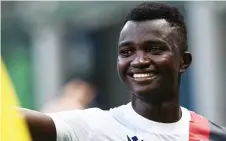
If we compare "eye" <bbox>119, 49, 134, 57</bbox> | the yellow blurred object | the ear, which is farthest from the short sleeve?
the ear

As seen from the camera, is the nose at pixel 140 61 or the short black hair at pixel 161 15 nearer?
the nose at pixel 140 61

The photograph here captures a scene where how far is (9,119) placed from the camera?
3.28 metres

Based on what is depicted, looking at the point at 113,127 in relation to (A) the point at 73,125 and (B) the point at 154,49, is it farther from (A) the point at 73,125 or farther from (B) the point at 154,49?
(B) the point at 154,49

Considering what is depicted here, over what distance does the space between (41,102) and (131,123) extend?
9.05m

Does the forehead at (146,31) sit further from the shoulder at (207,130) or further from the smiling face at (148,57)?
the shoulder at (207,130)

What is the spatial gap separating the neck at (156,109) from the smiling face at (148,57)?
0.33 feet

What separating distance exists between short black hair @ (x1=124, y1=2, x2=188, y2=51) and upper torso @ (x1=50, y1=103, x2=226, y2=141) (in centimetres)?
44

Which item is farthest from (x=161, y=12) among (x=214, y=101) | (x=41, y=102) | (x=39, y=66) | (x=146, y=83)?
(x=39, y=66)

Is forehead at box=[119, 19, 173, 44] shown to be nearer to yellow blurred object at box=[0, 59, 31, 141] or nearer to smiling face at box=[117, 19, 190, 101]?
smiling face at box=[117, 19, 190, 101]

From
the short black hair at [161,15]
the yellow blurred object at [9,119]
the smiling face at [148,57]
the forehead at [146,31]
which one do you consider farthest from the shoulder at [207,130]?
the yellow blurred object at [9,119]

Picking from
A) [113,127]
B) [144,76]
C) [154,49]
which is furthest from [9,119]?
[154,49]

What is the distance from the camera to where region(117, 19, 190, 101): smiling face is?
3.62 m

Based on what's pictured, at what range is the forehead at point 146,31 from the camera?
3676 millimetres

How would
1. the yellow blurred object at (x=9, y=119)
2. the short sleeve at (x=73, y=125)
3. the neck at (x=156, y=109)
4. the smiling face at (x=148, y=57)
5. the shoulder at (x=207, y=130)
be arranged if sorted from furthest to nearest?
the shoulder at (x=207, y=130) < the neck at (x=156, y=109) < the smiling face at (x=148, y=57) < the short sleeve at (x=73, y=125) < the yellow blurred object at (x=9, y=119)
